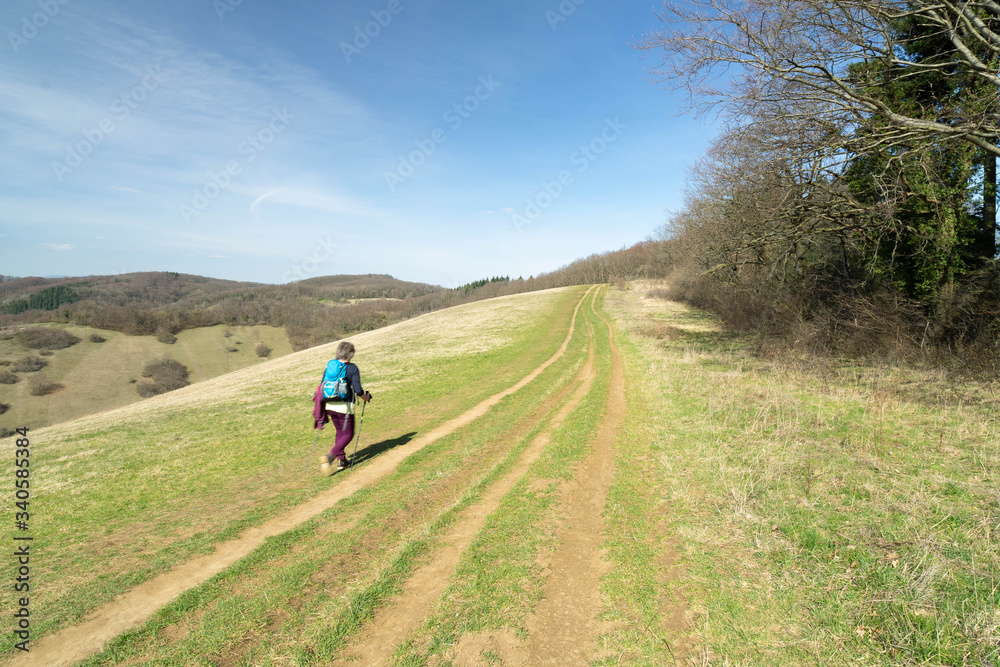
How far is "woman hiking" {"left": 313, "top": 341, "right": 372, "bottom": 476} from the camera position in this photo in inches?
317

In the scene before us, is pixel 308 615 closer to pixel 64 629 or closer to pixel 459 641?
pixel 459 641

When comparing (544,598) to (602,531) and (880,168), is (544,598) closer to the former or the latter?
(602,531)

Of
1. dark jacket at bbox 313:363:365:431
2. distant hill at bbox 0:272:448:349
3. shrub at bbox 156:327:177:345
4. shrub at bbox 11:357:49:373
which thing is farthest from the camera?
distant hill at bbox 0:272:448:349

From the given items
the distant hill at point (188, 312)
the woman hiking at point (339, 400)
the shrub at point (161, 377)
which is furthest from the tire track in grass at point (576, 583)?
the distant hill at point (188, 312)

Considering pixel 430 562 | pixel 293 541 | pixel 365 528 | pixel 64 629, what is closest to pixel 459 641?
pixel 430 562

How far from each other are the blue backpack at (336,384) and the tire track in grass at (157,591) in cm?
158

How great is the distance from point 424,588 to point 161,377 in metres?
102

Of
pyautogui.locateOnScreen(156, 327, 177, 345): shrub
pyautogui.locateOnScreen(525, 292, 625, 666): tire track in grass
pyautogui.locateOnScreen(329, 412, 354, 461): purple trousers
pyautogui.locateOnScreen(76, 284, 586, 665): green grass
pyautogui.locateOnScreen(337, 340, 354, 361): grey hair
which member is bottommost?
pyautogui.locateOnScreen(525, 292, 625, 666): tire track in grass

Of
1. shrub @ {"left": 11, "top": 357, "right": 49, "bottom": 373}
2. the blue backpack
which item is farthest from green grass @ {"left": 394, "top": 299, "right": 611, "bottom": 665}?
shrub @ {"left": 11, "top": 357, "right": 49, "bottom": 373}

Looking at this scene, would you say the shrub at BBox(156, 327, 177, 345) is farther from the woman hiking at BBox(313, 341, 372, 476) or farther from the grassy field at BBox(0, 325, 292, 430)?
the woman hiking at BBox(313, 341, 372, 476)

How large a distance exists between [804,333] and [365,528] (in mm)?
17780

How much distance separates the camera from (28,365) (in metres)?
76.6

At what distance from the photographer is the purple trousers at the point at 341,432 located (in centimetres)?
812

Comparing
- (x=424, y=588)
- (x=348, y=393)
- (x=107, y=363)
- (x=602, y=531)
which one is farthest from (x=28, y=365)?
(x=602, y=531)
